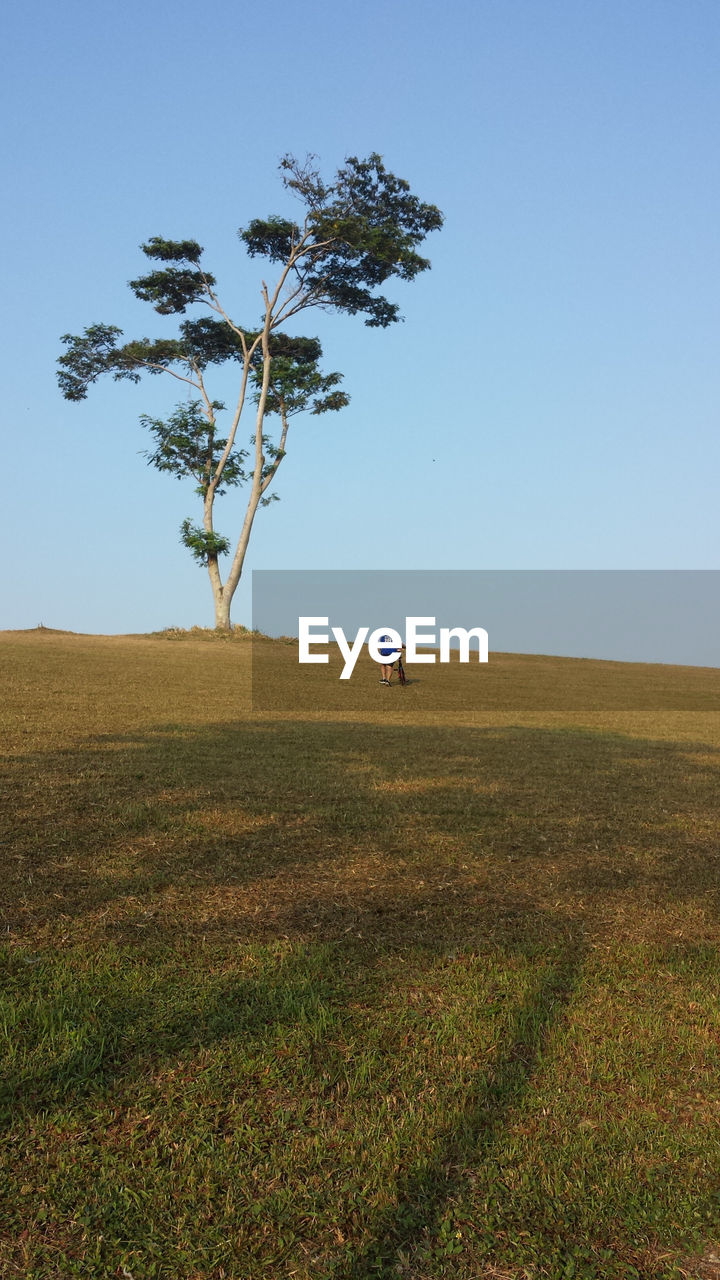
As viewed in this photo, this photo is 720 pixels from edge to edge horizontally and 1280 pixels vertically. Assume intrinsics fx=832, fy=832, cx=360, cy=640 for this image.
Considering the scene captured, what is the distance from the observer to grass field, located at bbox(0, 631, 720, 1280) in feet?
10.5

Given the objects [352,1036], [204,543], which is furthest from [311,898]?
[204,543]

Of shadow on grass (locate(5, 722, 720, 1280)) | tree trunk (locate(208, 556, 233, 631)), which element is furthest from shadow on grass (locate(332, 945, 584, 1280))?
tree trunk (locate(208, 556, 233, 631))

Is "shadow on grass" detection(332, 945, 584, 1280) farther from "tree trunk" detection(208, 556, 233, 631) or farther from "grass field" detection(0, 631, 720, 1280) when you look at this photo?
"tree trunk" detection(208, 556, 233, 631)

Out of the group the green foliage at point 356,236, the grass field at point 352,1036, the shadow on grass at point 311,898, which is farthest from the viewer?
the green foliage at point 356,236

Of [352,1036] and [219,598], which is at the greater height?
[219,598]

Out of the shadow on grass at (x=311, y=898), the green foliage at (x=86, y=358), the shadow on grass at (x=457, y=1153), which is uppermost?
the green foliage at (x=86, y=358)

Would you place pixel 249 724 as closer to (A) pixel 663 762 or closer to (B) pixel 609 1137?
(A) pixel 663 762

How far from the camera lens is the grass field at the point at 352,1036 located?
3.21 metres

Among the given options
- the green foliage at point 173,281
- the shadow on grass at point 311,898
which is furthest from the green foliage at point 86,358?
the shadow on grass at point 311,898

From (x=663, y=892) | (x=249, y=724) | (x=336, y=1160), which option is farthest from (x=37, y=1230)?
(x=249, y=724)

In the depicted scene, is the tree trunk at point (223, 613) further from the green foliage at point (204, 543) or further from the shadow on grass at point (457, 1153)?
the shadow on grass at point (457, 1153)

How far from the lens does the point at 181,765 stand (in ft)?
38.8

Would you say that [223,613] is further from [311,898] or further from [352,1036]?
[352,1036]

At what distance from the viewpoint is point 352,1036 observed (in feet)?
14.8
